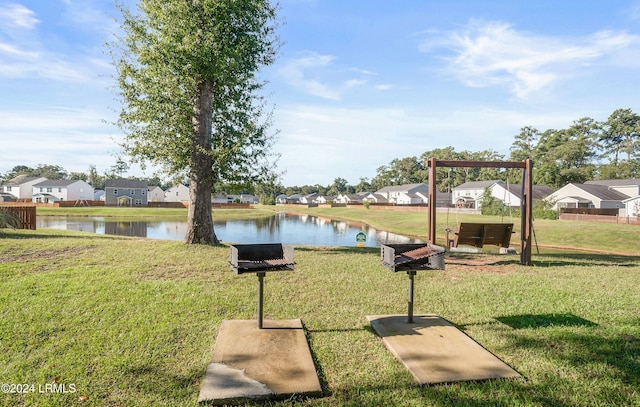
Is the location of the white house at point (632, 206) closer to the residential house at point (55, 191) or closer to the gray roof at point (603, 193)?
the gray roof at point (603, 193)

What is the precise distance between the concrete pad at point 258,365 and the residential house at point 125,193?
70044mm

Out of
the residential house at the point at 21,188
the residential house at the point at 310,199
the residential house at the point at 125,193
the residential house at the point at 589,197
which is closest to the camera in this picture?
the residential house at the point at 589,197

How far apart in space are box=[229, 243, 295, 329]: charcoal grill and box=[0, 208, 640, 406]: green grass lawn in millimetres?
917

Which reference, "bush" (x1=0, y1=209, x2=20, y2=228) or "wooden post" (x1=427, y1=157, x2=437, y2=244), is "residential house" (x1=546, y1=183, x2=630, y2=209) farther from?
"bush" (x1=0, y1=209, x2=20, y2=228)

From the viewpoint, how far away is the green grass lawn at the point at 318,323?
318 cm

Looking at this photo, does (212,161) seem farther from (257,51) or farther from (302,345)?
(302,345)

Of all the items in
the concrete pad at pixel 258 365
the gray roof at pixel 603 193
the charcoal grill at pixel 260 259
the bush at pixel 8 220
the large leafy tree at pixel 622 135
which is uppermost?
the large leafy tree at pixel 622 135

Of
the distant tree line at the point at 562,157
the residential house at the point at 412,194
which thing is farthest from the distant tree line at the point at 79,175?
the residential house at the point at 412,194

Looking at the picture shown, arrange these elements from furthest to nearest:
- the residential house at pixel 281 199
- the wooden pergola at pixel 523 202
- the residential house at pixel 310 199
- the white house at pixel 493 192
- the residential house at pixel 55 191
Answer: the residential house at pixel 281 199 → the residential house at pixel 310 199 → the residential house at pixel 55 191 → the white house at pixel 493 192 → the wooden pergola at pixel 523 202

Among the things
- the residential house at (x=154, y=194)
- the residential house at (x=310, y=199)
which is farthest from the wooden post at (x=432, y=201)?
the residential house at (x=310, y=199)

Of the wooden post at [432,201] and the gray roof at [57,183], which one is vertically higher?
the gray roof at [57,183]

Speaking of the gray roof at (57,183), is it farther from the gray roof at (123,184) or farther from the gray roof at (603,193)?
the gray roof at (603,193)

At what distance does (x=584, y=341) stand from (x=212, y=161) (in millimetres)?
10363

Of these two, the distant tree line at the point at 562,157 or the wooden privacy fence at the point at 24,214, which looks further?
the distant tree line at the point at 562,157
